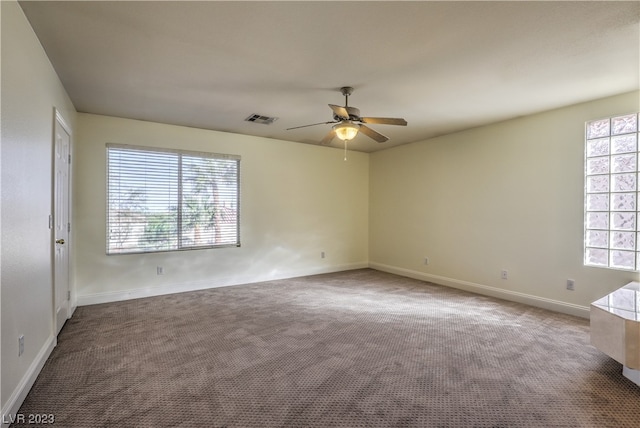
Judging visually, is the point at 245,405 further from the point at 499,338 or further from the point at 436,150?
the point at 436,150

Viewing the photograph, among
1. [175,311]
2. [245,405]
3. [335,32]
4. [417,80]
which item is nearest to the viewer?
[245,405]

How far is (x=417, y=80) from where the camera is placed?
10.6ft

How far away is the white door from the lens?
10.2 feet

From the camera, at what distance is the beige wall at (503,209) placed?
13.0ft

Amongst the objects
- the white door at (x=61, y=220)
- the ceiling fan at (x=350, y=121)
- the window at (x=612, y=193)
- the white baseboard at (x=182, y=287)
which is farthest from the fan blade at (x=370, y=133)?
the white baseboard at (x=182, y=287)

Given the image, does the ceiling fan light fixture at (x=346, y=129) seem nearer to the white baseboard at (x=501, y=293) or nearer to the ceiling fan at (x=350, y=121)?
the ceiling fan at (x=350, y=121)

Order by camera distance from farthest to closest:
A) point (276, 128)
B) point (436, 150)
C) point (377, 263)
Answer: point (377, 263) < point (436, 150) < point (276, 128)

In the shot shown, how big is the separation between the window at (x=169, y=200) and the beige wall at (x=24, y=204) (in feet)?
5.77

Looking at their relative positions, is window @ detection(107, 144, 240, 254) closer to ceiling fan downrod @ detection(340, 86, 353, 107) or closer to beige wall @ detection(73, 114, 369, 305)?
beige wall @ detection(73, 114, 369, 305)

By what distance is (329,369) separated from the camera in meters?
2.60

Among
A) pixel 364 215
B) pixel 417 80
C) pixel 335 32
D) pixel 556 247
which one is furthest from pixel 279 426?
pixel 364 215

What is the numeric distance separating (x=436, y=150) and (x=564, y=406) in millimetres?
4311

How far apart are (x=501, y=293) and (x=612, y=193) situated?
1885mm

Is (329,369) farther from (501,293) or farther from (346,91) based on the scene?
(501,293)
